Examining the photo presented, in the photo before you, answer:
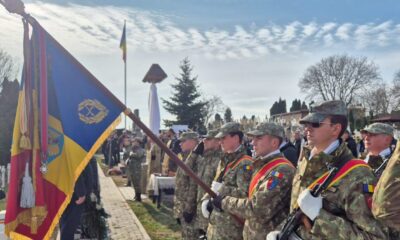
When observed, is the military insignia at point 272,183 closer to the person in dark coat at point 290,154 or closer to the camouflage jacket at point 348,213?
the camouflage jacket at point 348,213

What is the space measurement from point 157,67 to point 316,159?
1164 centimetres

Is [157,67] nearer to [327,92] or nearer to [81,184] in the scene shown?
[81,184]

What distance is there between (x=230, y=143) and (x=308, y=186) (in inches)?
73.7

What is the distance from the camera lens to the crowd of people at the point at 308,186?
2.49 meters

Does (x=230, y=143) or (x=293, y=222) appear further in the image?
(x=230, y=143)

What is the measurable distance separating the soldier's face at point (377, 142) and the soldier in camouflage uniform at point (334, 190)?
9.09 feet

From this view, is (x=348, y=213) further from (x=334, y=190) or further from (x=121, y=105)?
(x=121, y=105)

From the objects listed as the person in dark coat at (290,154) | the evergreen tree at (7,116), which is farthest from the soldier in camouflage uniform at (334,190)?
the evergreen tree at (7,116)

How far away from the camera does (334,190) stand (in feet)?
8.63

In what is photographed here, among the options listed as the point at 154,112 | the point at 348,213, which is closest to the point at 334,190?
the point at 348,213

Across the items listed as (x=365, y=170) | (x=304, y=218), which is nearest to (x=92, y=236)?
(x=304, y=218)

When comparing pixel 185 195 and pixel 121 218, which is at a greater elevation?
pixel 185 195

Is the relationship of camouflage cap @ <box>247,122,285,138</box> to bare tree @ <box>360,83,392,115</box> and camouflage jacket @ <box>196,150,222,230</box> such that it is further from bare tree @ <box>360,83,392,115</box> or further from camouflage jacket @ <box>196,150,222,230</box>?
bare tree @ <box>360,83,392,115</box>

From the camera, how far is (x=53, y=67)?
4.16 metres
